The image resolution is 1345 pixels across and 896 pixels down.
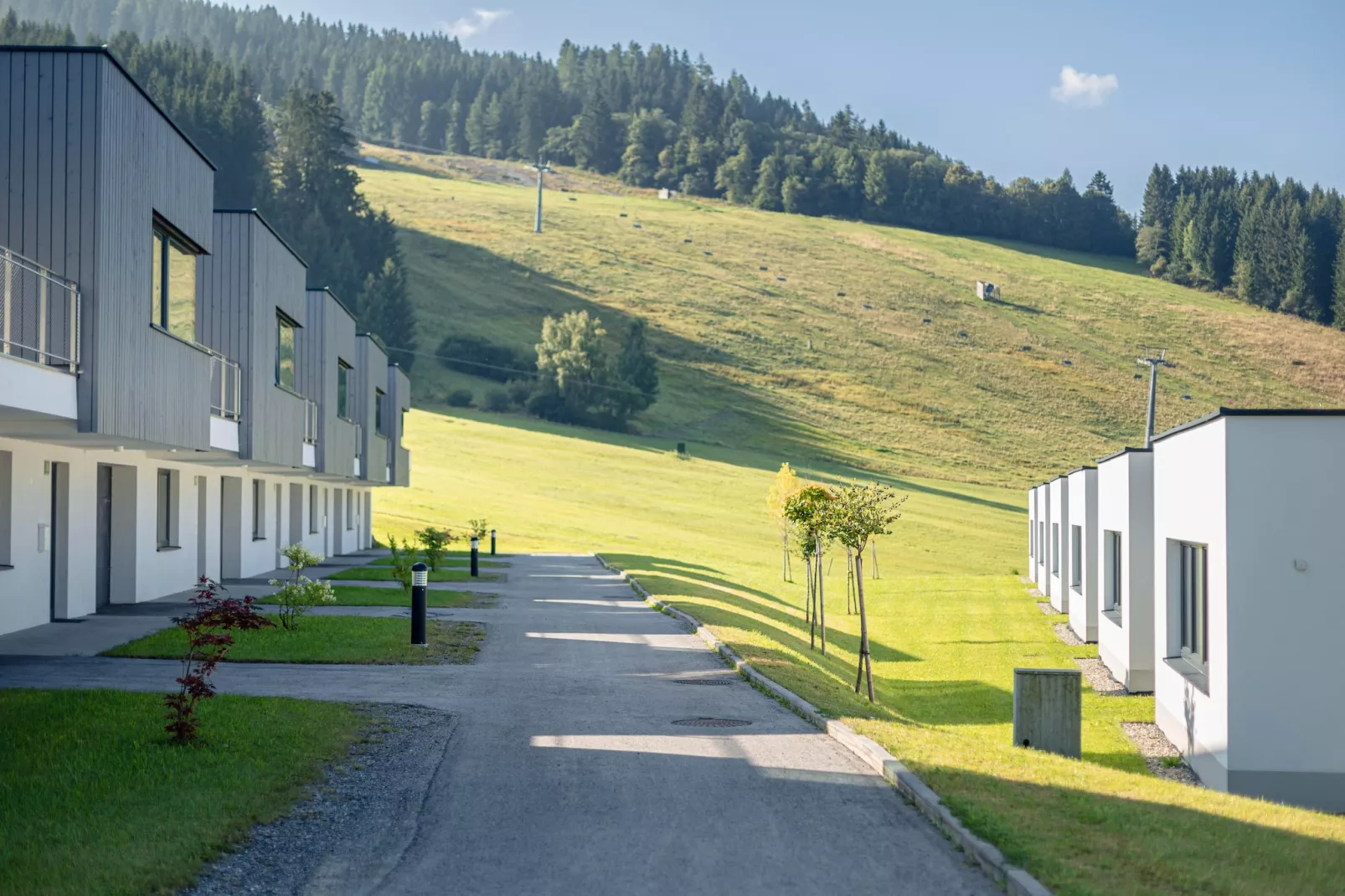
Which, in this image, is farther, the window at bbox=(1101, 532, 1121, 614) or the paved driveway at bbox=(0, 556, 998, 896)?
the window at bbox=(1101, 532, 1121, 614)

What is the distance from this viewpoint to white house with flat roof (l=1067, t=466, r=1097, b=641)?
88.3ft

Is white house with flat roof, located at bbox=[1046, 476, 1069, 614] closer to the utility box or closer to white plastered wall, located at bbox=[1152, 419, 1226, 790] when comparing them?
white plastered wall, located at bbox=[1152, 419, 1226, 790]

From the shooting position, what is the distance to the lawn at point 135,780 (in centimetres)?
677

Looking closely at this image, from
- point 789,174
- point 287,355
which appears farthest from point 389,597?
point 789,174

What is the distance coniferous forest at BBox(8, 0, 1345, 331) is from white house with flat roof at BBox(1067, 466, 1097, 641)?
73.9 meters

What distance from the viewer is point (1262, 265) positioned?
12825cm

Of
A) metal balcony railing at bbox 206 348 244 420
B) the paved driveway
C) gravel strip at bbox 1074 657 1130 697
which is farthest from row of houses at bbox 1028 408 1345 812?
metal balcony railing at bbox 206 348 244 420

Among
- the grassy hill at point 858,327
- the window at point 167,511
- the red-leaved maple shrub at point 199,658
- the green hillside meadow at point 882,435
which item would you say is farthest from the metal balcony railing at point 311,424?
the grassy hill at point 858,327

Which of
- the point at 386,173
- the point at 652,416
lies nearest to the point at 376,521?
the point at 652,416

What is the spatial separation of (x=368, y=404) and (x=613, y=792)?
3346 cm

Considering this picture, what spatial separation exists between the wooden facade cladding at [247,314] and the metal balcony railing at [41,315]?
8.70m

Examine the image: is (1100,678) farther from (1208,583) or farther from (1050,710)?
(1050,710)

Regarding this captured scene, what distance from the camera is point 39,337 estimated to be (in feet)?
46.0

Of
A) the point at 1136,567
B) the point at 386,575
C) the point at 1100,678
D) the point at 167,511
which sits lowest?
the point at 1100,678
